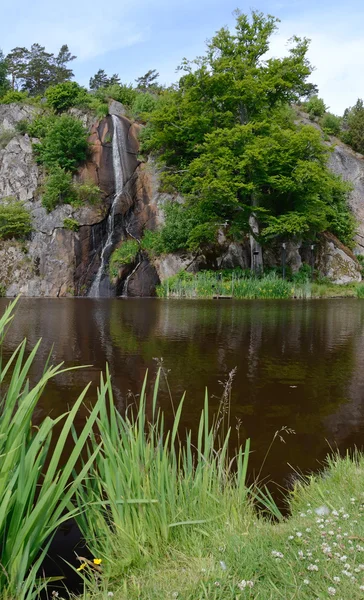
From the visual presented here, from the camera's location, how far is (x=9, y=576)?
1836 mm

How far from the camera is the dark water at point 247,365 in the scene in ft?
13.5

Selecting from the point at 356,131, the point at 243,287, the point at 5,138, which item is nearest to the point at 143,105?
the point at 5,138

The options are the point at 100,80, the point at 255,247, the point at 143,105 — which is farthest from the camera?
the point at 100,80

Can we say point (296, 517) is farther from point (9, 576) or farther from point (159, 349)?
point (159, 349)

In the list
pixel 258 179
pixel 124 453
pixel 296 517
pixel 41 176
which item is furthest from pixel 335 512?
pixel 41 176

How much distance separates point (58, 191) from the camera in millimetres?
26938

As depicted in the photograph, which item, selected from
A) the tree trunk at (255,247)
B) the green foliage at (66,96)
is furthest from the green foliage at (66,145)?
the tree trunk at (255,247)

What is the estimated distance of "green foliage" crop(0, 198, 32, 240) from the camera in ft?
84.7

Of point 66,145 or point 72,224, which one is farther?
point 66,145

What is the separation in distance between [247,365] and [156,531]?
15.9 ft

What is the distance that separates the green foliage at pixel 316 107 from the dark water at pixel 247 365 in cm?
3029

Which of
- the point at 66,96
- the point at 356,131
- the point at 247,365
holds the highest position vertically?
the point at 66,96

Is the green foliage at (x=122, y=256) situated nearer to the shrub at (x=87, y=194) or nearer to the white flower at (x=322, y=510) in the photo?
the shrub at (x=87, y=194)

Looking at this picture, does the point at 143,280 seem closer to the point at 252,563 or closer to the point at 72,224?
the point at 72,224
